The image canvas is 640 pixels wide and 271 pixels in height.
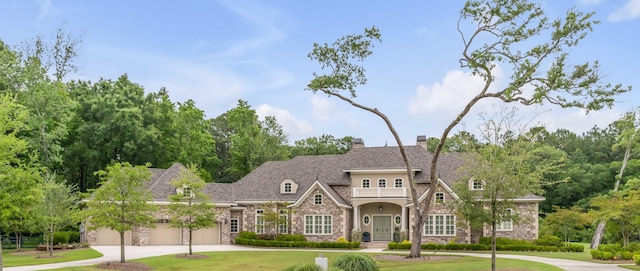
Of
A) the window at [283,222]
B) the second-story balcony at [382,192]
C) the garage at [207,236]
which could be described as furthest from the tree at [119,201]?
the second-story balcony at [382,192]

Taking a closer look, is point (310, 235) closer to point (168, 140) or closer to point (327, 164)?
point (327, 164)

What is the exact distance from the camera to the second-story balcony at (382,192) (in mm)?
41844

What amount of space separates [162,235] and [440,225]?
1858 cm

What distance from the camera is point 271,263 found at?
92.8 ft

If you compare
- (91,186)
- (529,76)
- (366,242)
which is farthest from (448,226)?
(91,186)

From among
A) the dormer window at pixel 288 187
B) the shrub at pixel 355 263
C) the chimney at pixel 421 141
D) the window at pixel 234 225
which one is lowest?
the window at pixel 234 225

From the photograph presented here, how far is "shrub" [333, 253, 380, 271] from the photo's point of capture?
2011cm

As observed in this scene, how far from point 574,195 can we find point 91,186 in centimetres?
4404

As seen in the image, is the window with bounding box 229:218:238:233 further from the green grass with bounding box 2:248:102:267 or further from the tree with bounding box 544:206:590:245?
the tree with bounding box 544:206:590:245

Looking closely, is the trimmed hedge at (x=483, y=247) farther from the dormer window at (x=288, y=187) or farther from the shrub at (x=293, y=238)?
the dormer window at (x=288, y=187)

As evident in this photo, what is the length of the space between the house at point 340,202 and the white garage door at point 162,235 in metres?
0.07

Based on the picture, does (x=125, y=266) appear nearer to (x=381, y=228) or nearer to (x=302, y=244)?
(x=302, y=244)

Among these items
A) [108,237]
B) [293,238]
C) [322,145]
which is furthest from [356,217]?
[322,145]

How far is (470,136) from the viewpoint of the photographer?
1352 inches
